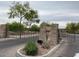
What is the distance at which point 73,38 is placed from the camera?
5645mm

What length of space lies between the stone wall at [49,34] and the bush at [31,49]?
0.21m

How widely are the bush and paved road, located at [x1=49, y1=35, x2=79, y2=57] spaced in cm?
29

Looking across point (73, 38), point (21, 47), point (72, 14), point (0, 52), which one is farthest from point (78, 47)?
point (0, 52)

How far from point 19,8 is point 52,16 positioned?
0.58 metres

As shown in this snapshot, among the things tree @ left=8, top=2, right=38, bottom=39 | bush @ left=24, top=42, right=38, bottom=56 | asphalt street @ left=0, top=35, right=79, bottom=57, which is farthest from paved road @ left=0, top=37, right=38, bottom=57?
tree @ left=8, top=2, right=38, bottom=39

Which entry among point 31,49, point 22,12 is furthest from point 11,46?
point 22,12

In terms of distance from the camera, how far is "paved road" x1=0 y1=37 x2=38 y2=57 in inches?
217

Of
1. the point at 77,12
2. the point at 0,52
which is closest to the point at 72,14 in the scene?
the point at 77,12

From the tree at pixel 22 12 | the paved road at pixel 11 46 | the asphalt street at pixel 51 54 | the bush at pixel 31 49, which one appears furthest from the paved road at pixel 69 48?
the tree at pixel 22 12

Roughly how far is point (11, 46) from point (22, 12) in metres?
0.61

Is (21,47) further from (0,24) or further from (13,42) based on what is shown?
(0,24)

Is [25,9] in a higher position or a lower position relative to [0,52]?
higher

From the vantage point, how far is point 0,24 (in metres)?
5.58

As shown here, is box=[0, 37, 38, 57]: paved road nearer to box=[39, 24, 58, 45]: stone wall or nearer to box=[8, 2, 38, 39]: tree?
box=[39, 24, 58, 45]: stone wall
